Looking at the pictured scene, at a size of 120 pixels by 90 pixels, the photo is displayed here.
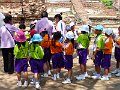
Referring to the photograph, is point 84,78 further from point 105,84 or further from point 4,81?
point 4,81

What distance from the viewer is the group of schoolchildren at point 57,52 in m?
8.61

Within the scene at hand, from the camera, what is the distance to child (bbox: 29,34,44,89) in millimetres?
8547

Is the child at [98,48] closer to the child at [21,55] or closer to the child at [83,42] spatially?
the child at [83,42]

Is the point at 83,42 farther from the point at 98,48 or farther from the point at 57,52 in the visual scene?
the point at 57,52

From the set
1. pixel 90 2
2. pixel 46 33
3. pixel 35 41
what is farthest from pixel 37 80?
pixel 90 2

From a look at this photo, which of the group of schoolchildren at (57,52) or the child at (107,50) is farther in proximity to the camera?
the child at (107,50)

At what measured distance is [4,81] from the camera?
9305 mm

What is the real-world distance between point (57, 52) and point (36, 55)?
2.43 feet

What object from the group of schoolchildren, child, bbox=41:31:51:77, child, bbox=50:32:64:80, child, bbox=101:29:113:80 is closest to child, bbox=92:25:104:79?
the group of schoolchildren

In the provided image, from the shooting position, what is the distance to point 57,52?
359 inches

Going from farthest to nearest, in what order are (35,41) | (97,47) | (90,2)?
(90,2) → (97,47) → (35,41)

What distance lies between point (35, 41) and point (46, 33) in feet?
3.58

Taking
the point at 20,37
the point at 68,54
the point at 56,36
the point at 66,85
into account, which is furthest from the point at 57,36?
the point at 66,85

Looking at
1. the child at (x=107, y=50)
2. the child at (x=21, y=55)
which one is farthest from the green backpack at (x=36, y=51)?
the child at (x=107, y=50)
